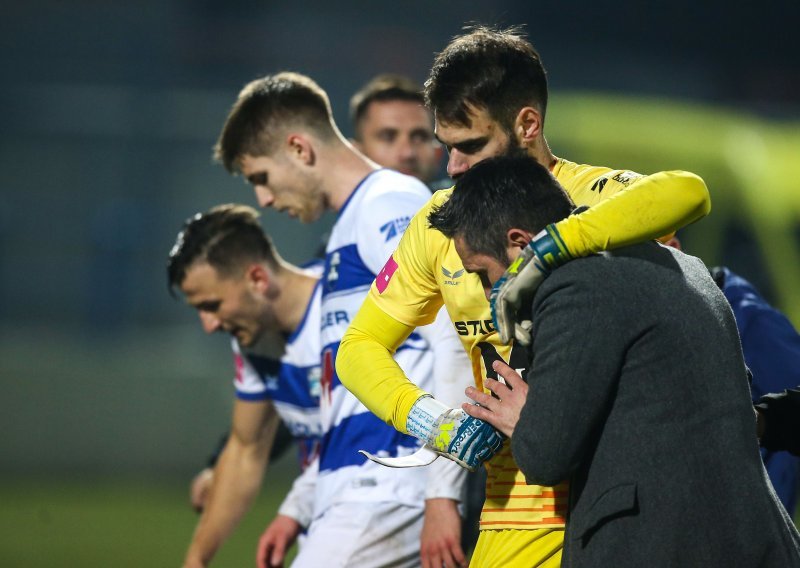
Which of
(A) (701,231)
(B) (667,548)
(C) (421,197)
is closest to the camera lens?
(B) (667,548)

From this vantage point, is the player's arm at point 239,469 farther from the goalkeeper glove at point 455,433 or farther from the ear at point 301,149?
the goalkeeper glove at point 455,433

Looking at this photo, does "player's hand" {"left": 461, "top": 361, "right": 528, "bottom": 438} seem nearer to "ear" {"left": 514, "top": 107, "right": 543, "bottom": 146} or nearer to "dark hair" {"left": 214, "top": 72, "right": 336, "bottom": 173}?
"ear" {"left": 514, "top": 107, "right": 543, "bottom": 146}

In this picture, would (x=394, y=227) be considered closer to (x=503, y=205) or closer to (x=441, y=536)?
(x=441, y=536)

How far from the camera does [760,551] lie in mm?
2297

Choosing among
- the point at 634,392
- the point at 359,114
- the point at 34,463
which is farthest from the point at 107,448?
the point at 634,392

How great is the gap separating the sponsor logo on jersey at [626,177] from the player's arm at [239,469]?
2322 mm

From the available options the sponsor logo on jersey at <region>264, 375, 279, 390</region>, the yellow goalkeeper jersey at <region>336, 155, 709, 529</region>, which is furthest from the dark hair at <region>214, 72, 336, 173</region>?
the yellow goalkeeper jersey at <region>336, 155, 709, 529</region>

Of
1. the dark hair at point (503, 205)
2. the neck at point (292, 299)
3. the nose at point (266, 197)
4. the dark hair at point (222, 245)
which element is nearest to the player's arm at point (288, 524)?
the neck at point (292, 299)

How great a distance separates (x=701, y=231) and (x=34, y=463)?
7.13 m

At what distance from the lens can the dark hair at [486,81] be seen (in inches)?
123

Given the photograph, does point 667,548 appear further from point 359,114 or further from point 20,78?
point 20,78

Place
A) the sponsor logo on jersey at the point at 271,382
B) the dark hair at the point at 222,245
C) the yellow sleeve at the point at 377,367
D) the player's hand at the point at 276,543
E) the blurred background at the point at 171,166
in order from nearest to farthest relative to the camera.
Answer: the yellow sleeve at the point at 377,367 < the player's hand at the point at 276,543 < the sponsor logo on jersey at the point at 271,382 < the dark hair at the point at 222,245 < the blurred background at the point at 171,166

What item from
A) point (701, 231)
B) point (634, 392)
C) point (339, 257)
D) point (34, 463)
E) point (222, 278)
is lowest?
point (34, 463)

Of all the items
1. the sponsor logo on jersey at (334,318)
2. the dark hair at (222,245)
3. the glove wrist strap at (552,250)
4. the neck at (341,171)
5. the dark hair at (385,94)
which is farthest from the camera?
the dark hair at (385,94)
